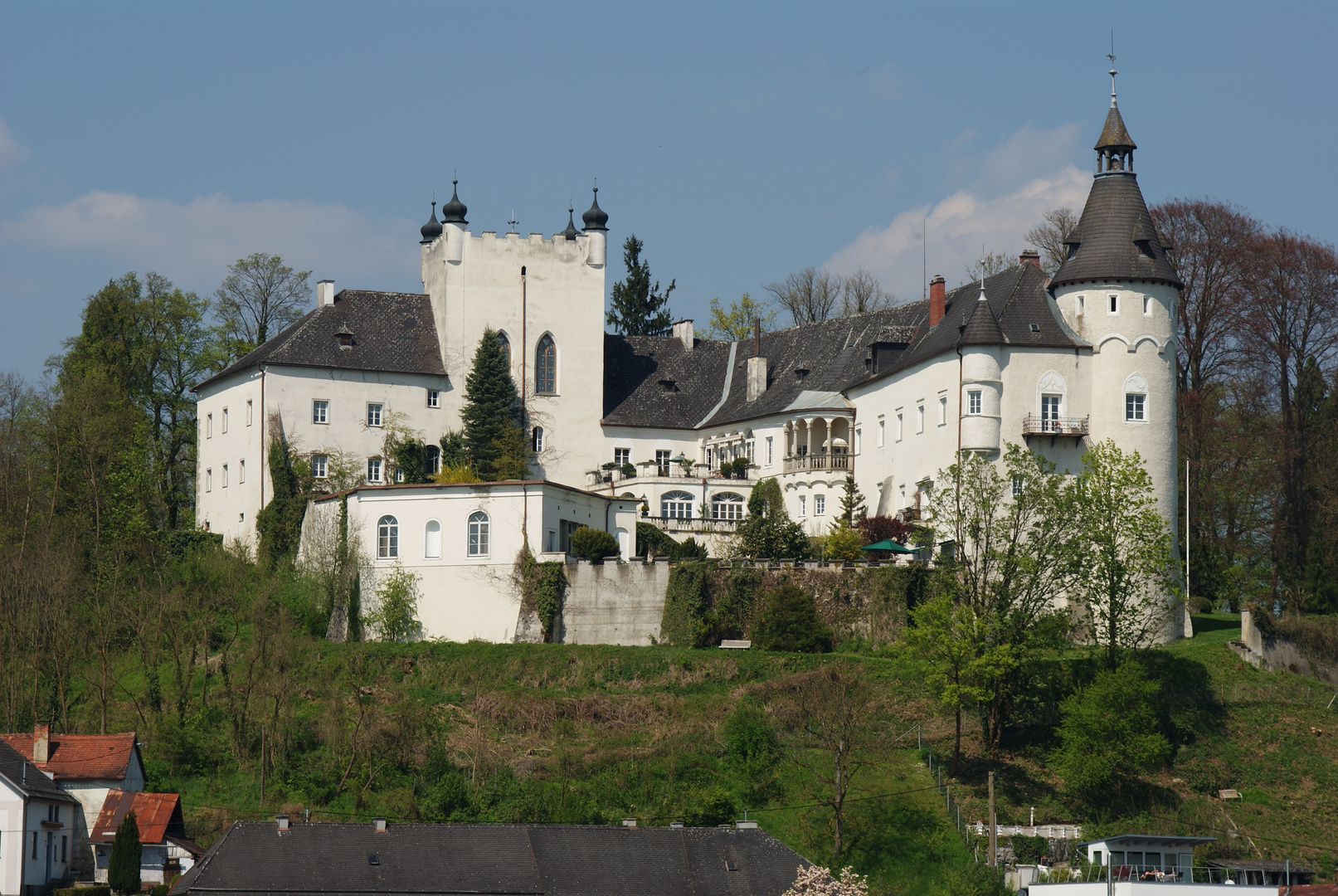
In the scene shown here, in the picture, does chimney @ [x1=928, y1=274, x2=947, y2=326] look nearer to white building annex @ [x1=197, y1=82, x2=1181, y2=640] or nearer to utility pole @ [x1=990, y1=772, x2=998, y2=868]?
white building annex @ [x1=197, y1=82, x2=1181, y2=640]

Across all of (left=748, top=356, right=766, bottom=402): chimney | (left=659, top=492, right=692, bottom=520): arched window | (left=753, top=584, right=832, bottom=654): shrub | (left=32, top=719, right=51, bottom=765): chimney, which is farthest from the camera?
(left=748, top=356, right=766, bottom=402): chimney

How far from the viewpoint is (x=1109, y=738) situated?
165ft

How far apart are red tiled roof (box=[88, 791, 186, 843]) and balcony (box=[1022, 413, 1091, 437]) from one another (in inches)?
1110

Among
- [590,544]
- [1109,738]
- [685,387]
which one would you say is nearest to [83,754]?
[590,544]

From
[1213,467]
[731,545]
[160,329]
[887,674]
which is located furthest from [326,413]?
[1213,467]

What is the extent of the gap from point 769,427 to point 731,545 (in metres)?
7.20

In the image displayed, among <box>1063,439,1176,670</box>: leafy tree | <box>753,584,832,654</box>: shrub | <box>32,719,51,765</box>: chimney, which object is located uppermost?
<box>1063,439,1176,670</box>: leafy tree

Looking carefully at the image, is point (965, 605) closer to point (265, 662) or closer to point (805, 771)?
point (805, 771)

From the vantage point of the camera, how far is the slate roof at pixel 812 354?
60938 mm

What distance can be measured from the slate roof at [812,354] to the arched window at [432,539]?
13427 mm

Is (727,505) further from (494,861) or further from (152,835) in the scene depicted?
(152,835)

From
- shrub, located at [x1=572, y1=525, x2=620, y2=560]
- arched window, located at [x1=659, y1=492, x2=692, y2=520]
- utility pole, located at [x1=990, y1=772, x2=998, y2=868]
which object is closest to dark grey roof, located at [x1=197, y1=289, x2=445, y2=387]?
arched window, located at [x1=659, y1=492, x2=692, y2=520]

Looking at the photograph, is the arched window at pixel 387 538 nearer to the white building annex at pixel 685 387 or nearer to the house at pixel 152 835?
the white building annex at pixel 685 387

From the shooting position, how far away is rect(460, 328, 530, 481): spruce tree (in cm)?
→ 6675
